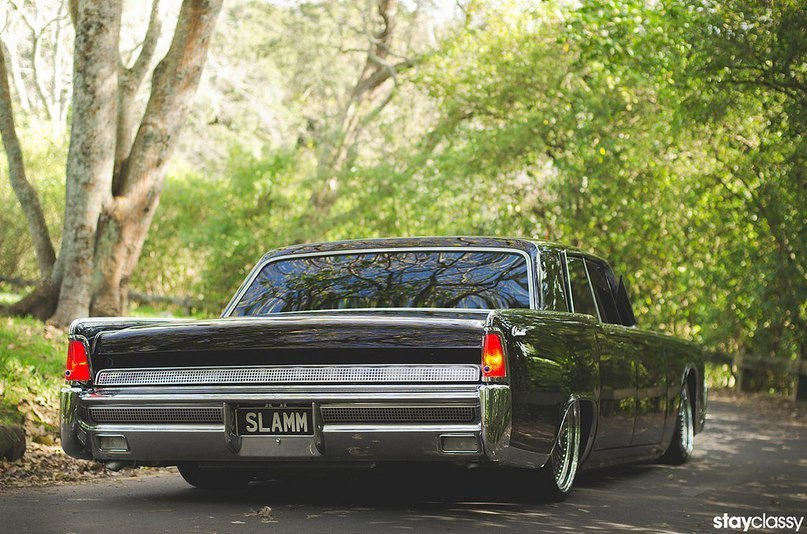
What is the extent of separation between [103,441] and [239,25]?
1724 inches

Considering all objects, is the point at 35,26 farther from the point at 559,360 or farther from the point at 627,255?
the point at 559,360

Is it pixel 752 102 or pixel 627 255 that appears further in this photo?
pixel 627 255

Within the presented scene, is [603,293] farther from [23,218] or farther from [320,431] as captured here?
[23,218]

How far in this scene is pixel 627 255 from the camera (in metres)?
23.0

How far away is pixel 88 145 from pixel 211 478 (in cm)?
811

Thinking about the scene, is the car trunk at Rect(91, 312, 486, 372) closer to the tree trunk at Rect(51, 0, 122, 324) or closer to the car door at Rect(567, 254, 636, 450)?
the car door at Rect(567, 254, 636, 450)

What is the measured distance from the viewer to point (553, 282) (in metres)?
7.70

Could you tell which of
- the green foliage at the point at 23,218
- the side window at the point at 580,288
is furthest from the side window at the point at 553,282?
the green foliage at the point at 23,218

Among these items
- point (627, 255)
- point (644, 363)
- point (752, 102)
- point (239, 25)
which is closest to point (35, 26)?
point (239, 25)

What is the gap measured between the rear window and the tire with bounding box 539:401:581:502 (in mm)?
730

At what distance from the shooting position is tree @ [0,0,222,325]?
48.7ft

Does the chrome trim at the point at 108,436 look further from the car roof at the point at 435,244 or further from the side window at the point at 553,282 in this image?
the side window at the point at 553,282

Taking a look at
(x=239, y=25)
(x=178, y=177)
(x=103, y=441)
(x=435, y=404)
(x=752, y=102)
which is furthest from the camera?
(x=239, y=25)

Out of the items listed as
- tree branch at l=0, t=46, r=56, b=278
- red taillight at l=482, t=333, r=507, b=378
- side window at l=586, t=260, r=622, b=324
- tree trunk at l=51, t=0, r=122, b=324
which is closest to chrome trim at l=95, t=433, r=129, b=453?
red taillight at l=482, t=333, r=507, b=378
